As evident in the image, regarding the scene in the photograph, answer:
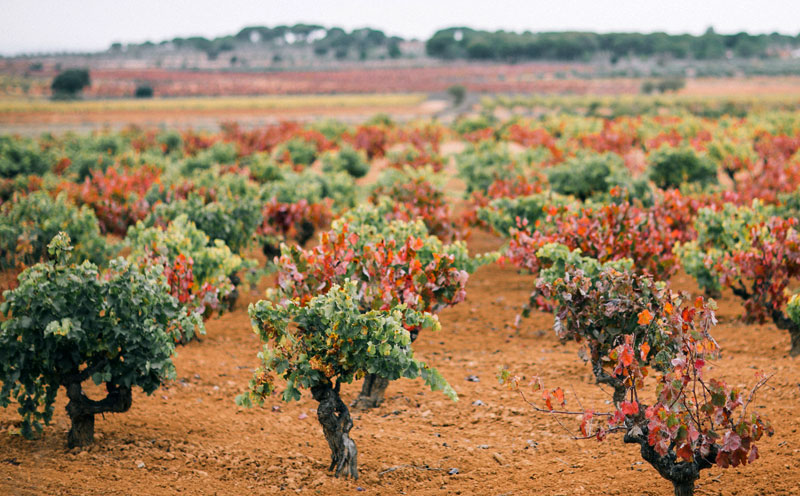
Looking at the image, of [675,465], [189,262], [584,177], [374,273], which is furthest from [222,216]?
[584,177]

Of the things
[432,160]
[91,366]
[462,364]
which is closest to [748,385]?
[462,364]

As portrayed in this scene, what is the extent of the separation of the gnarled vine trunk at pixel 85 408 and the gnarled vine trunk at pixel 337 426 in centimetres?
210

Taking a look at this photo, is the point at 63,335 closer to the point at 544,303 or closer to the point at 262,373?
the point at 262,373

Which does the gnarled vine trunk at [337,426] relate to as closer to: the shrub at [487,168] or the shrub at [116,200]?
the shrub at [116,200]

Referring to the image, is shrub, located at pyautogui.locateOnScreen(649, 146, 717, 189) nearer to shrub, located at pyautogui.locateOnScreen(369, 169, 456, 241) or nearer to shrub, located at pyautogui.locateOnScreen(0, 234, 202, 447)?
shrub, located at pyautogui.locateOnScreen(369, 169, 456, 241)

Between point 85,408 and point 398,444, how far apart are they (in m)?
3.16

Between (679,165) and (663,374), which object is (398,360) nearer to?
(663,374)

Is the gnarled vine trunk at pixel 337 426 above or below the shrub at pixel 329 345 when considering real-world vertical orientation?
below

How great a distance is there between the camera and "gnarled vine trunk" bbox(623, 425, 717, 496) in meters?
4.92

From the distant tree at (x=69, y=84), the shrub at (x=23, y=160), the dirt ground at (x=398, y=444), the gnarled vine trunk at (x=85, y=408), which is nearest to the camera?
the dirt ground at (x=398, y=444)

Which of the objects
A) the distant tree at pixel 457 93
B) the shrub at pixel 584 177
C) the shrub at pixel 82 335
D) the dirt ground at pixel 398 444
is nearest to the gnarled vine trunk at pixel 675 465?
the dirt ground at pixel 398 444

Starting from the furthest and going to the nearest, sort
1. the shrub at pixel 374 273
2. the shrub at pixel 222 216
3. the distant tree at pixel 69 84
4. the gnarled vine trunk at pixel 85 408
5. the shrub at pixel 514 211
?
the distant tree at pixel 69 84, the shrub at pixel 514 211, the shrub at pixel 222 216, the shrub at pixel 374 273, the gnarled vine trunk at pixel 85 408

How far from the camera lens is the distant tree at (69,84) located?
86.6 m

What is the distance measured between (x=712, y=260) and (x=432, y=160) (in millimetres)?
15090
